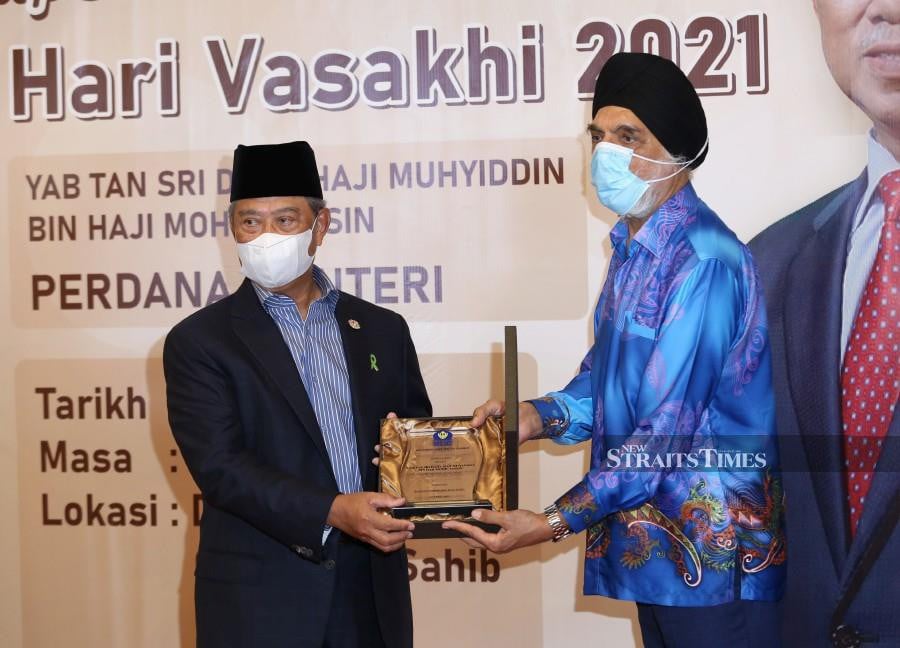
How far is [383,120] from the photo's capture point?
3.62 meters

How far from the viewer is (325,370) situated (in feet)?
Result: 8.52

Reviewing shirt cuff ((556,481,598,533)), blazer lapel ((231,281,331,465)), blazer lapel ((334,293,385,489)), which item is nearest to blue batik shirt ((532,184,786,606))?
shirt cuff ((556,481,598,533))

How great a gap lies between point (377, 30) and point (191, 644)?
2485 mm

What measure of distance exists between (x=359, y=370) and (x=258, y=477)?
0.40 meters

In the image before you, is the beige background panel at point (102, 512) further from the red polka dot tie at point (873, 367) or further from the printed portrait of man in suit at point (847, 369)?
the red polka dot tie at point (873, 367)

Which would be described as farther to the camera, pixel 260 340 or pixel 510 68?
pixel 510 68

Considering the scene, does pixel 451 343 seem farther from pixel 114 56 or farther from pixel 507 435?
pixel 114 56

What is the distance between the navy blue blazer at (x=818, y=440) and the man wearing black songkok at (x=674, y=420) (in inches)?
39.4

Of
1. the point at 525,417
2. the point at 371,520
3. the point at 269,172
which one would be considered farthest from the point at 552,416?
the point at 269,172

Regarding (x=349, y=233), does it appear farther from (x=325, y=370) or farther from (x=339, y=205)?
(x=325, y=370)

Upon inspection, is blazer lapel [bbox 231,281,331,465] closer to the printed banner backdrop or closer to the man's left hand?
the man's left hand

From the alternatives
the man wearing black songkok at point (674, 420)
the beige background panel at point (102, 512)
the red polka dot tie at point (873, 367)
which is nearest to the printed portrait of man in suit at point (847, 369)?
the red polka dot tie at point (873, 367)

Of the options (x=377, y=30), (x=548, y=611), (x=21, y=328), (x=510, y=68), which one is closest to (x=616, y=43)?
(x=510, y=68)

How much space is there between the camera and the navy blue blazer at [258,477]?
242 cm
